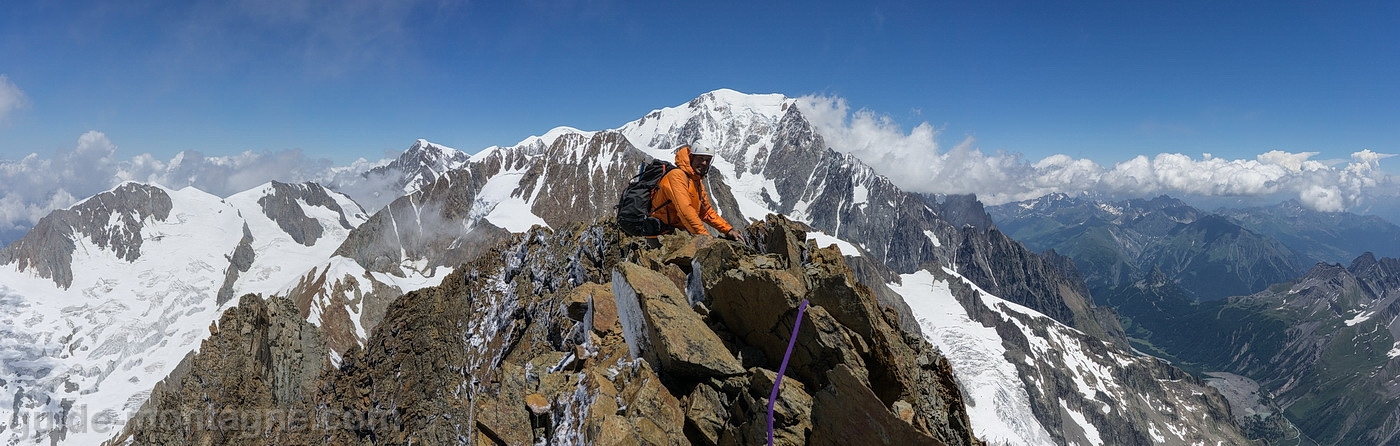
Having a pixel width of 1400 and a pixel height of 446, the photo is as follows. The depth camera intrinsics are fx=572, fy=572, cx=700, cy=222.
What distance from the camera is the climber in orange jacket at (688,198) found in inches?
508

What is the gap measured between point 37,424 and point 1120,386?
30645 cm

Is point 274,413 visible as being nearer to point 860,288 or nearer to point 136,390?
point 860,288

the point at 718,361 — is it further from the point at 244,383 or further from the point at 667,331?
the point at 244,383

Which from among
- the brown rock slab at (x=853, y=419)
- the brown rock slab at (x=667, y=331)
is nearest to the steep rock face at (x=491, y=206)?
the brown rock slab at (x=667, y=331)

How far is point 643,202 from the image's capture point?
14.1m

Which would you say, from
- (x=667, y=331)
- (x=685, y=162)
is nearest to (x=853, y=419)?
(x=667, y=331)

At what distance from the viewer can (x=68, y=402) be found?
474 feet

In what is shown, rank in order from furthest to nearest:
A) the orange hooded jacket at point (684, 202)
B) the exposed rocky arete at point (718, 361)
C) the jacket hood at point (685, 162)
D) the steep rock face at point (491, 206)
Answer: the steep rock face at point (491, 206), the jacket hood at point (685, 162), the orange hooded jacket at point (684, 202), the exposed rocky arete at point (718, 361)

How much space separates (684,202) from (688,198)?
0.14 m

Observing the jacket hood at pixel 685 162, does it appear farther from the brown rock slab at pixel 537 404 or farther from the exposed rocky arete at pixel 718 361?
the brown rock slab at pixel 537 404

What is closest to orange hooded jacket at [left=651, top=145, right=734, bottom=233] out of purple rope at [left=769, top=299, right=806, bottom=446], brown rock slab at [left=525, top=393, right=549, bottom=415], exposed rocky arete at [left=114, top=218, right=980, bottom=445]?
exposed rocky arete at [left=114, top=218, right=980, bottom=445]

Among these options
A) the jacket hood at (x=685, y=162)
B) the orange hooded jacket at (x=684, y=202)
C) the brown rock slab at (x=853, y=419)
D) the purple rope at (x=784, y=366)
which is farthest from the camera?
the jacket hood at (x=685, y=162)

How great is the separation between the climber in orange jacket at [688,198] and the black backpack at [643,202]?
185 millimetres

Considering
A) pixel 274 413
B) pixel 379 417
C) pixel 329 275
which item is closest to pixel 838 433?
pixel 379 417
